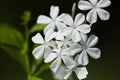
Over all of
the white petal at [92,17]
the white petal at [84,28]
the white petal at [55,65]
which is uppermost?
the white petal at [92,17]

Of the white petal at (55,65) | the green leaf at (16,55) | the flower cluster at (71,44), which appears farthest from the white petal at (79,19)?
the green leaf at (16,55)

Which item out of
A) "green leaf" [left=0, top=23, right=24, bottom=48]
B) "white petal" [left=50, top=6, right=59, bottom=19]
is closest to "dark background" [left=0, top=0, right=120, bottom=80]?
"green leaf" [left=0, top=23, right=24, bottom=48]

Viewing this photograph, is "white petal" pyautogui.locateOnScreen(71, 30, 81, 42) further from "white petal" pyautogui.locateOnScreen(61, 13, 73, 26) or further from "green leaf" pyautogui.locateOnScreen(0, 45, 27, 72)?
"green leaf" pyautogui.locateOnScreen(0, 45, 27, 72)

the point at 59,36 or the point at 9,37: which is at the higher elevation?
the point at 59,36

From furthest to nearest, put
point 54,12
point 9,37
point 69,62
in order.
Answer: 1. point 9,37
2. point 54,12
3. point 69,62

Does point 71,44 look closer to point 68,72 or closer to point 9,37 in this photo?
point 68,72

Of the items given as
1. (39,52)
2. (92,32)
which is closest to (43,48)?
(39,52)

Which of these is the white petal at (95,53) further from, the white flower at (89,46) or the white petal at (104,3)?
the white petal at (104,3)

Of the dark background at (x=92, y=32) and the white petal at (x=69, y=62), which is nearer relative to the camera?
the white petal at (x=69, y=62)
